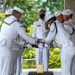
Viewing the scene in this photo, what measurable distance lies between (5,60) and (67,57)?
100cm

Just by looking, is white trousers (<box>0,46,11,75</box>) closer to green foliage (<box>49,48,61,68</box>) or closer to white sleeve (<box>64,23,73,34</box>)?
white sleeve (<box>64,23,73,34</box>)

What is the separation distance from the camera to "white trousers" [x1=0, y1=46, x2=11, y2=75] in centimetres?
454

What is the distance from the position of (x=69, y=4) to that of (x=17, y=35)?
12.6 ft

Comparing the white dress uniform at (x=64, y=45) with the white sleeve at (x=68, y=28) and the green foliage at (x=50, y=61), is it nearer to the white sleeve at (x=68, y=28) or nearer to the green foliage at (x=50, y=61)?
the white sleeve at (x=68, y=28)

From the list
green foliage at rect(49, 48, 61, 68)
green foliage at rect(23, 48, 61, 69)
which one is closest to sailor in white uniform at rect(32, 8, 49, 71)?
green foliage at rect(23, 48, 61, 69)

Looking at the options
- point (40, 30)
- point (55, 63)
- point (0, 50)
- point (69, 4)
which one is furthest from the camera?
point (55, 63)

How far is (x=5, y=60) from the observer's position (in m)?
4.56

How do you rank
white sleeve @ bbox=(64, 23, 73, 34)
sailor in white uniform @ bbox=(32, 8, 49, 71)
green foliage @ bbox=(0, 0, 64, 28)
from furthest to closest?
green foliage @ bbox=(0, 0, 64, 28), sailor in white uniform @ bbox=(32, 8, 49, 71), white sleeve @ bbox=(64, 23, 73, 34)

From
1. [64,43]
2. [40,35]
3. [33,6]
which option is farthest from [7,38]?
[33,6]

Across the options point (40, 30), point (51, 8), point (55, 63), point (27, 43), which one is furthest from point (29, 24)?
point (27, 43)

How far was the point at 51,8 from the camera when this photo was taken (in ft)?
35.8

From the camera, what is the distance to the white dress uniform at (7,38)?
454 centimetres

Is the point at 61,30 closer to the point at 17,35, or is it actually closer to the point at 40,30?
the point at 17,35

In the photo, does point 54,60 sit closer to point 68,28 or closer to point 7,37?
point 68,28
